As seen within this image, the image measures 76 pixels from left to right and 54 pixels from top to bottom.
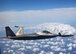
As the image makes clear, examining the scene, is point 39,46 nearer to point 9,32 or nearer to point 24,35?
point 24,35

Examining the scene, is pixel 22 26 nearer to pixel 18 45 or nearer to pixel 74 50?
pixel 18 45

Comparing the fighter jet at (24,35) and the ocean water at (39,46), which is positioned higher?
the fighter jet at (24,35)

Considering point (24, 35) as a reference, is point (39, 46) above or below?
below

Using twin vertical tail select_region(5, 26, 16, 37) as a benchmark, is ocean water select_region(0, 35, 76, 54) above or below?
below

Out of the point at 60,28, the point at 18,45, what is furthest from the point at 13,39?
the point at 60,28

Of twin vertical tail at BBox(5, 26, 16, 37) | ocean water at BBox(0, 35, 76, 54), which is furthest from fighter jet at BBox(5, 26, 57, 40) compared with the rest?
ocean water at BBox(0, 35, 76, 54)

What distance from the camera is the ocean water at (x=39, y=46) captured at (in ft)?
39.0

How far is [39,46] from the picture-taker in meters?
12.0

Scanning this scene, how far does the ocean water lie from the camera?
39.0 ft

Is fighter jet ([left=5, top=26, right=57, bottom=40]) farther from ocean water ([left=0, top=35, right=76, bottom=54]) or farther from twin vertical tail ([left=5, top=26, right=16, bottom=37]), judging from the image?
ocean water ([left=0, top=35, right=76, bottom=54])

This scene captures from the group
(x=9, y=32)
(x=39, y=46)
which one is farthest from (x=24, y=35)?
(x=39, y=46)

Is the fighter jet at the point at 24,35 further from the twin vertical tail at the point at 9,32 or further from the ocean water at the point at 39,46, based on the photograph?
the ocean water at the point at 39,46

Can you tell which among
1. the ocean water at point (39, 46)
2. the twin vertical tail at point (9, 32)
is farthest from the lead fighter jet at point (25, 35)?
the ocean water at point (39, 46)

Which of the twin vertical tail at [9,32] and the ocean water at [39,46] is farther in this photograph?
the ocean water at [39,46]
